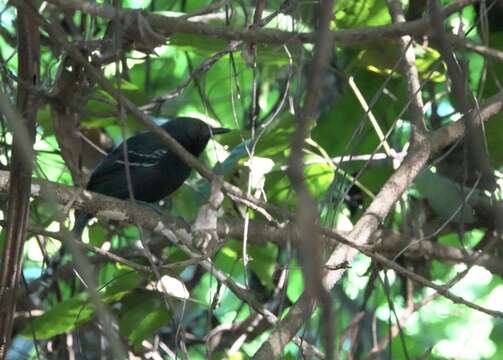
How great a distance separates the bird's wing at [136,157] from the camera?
480 centimetres

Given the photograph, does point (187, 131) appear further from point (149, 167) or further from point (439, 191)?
point (439, 191)

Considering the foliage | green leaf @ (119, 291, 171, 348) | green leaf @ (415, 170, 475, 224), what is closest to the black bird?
the foliage

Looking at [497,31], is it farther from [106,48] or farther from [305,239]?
[305,239]

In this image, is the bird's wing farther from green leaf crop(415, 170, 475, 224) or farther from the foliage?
green leaf crop(415, 170, 475, 224)

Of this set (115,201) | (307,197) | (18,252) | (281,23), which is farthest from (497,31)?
(307,197)

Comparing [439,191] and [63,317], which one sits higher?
[439,191]

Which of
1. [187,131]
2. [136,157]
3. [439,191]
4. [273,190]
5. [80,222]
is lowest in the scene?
[80,222]

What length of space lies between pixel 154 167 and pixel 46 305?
0.91m

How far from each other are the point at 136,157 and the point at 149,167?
0.17 metres

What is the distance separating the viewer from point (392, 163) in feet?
13.8

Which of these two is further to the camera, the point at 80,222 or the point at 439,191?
the point at 80,222

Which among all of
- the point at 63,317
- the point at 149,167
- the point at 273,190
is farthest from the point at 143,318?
the point at 149,167

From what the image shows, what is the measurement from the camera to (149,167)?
512 centimetres

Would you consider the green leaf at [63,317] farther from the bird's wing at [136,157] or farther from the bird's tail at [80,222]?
the bird's wing at [136,157]
